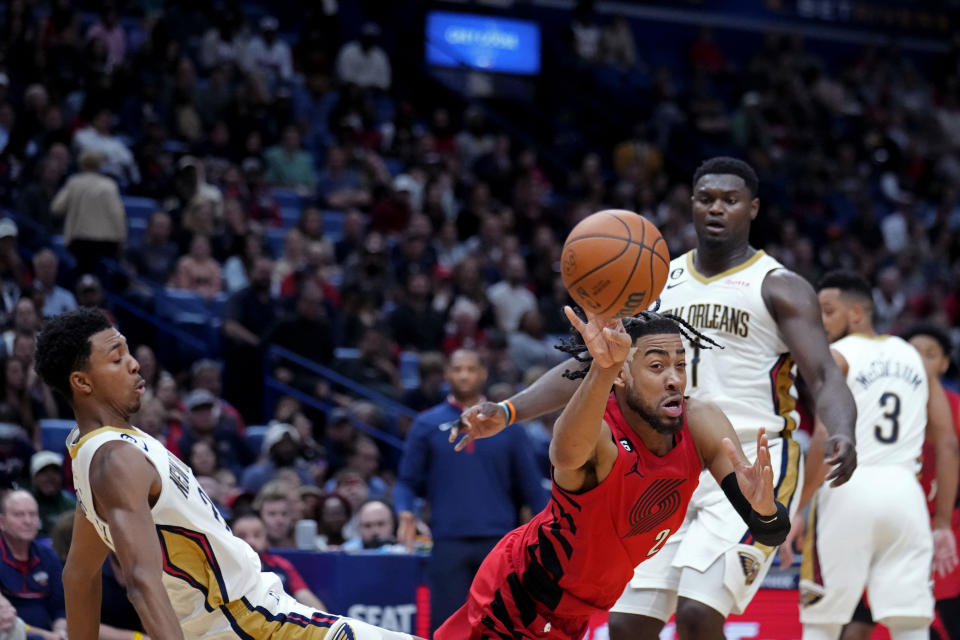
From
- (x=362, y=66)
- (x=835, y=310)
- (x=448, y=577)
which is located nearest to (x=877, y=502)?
(x=835, y=310)

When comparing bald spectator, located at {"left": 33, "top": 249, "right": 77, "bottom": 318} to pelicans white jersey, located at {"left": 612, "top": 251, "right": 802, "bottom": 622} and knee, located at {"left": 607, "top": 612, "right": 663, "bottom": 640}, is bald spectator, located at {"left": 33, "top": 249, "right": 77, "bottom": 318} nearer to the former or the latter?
pelicans white jersey, located at {"left": 612, "top": 251, "right": 802, "bottom": 622}

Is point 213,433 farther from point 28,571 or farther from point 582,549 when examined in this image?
point 582,549

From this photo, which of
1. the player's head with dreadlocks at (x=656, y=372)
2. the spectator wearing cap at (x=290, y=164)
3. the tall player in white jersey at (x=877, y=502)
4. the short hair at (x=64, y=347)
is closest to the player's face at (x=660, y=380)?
the player's head with dreadlocks at (x=656, y=372)

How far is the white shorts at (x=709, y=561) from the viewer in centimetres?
542

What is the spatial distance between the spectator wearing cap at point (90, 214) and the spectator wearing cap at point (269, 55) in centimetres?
446

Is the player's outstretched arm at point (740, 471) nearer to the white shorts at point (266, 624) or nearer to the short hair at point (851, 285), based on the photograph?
the white shorts at point (266, 624)

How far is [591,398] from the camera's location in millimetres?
4090

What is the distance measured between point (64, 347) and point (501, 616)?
1.81 m

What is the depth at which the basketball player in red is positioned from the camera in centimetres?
454

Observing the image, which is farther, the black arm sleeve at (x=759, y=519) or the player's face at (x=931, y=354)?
the player's face at (x=931, y=354)

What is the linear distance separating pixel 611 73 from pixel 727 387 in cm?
1540

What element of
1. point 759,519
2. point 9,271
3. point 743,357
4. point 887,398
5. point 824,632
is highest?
point 743,357

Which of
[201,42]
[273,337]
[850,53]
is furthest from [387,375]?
[850,53]

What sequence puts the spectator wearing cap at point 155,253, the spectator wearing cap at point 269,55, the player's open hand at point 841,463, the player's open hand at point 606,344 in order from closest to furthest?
the player's open hand at point 606,344 → the player's open hand at point 841,463 → the spectator wearing cap at point 155,253 → the spectator wearing cap at point 269,55
